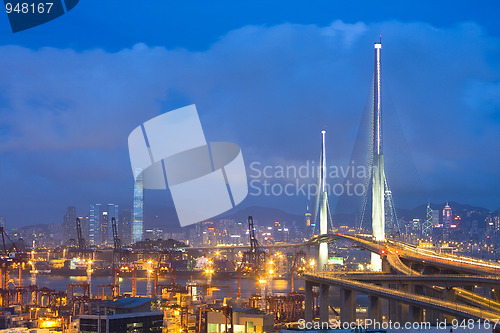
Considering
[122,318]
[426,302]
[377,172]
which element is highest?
[377,172]

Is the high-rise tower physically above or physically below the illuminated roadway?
above

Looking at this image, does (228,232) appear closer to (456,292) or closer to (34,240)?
(34,240)

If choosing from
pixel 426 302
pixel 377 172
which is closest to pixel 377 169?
pixel 377 172

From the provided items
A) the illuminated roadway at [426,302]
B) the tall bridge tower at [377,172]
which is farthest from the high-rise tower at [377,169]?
the illuminated roadway at [426,302]

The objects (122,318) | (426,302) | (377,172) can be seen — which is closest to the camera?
(426,302)

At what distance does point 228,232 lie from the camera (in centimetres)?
9238

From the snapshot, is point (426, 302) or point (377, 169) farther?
point (377, 169)

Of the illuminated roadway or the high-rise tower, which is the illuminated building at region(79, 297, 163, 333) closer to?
the illuminated roadway

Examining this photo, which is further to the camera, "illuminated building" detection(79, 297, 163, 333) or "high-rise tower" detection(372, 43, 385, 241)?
"high-rise tower" detection(372, 43, 385, 241)

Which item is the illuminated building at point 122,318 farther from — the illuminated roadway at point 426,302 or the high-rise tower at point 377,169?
the high-rise tower at point 377,169

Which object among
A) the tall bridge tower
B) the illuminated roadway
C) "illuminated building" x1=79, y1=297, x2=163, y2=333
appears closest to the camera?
the illuminated roadway

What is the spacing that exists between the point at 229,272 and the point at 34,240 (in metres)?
48.4

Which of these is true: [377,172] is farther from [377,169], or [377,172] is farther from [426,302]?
[426,302]

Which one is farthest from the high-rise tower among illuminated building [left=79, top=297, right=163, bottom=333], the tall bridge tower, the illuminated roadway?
illuminated building [left=79, top=297, right=163, bottom=333]
